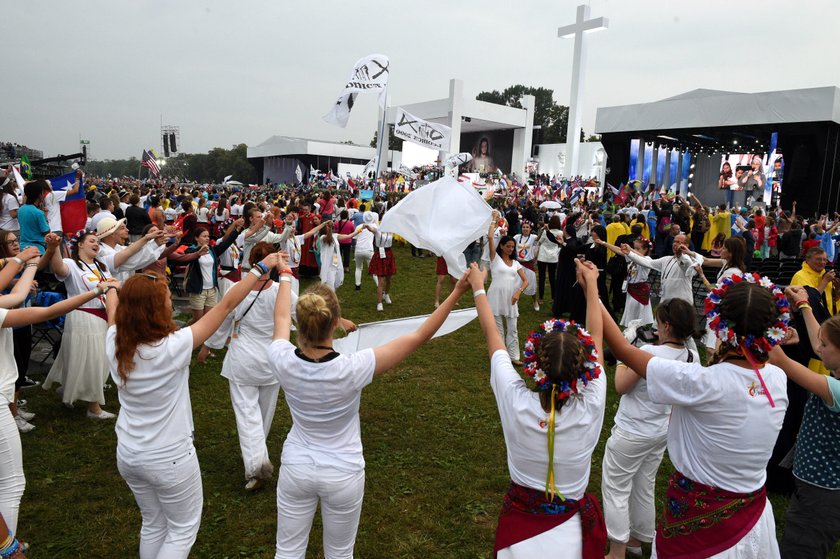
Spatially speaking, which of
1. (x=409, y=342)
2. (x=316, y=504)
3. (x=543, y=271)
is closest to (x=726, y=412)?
(x=409, y=342)

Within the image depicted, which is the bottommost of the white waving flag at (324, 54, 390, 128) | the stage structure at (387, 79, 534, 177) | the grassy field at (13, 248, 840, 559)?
the grassy field at (13, 248, 840, 559)

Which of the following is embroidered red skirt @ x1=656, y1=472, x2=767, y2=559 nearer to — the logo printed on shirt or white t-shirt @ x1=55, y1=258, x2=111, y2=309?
the logo printed on shirt

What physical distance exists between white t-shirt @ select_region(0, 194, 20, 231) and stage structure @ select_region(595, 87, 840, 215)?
27.4m

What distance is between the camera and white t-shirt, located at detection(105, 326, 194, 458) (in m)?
2.67

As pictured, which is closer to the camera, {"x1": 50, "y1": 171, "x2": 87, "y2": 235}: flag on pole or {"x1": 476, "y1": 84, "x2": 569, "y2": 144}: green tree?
{"x1": 50, "y1": 171, "x2": 87, "y2": 235}: flag on pole

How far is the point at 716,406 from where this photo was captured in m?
2.33

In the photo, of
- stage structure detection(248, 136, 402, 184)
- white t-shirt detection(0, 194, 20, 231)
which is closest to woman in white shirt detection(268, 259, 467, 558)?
white t-shirt detection(0, 194, 20, 231)

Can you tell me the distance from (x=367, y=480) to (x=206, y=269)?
4625mm

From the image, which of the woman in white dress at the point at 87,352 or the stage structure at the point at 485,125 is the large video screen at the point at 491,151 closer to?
the stage structure at the point at 485,125

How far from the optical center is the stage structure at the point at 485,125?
1708 inches

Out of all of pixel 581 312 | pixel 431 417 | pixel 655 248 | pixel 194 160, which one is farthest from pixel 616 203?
pixel 194 160

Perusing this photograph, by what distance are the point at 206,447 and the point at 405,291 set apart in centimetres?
783

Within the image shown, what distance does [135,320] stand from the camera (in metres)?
2.64

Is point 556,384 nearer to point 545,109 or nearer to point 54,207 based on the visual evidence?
point 54,207
